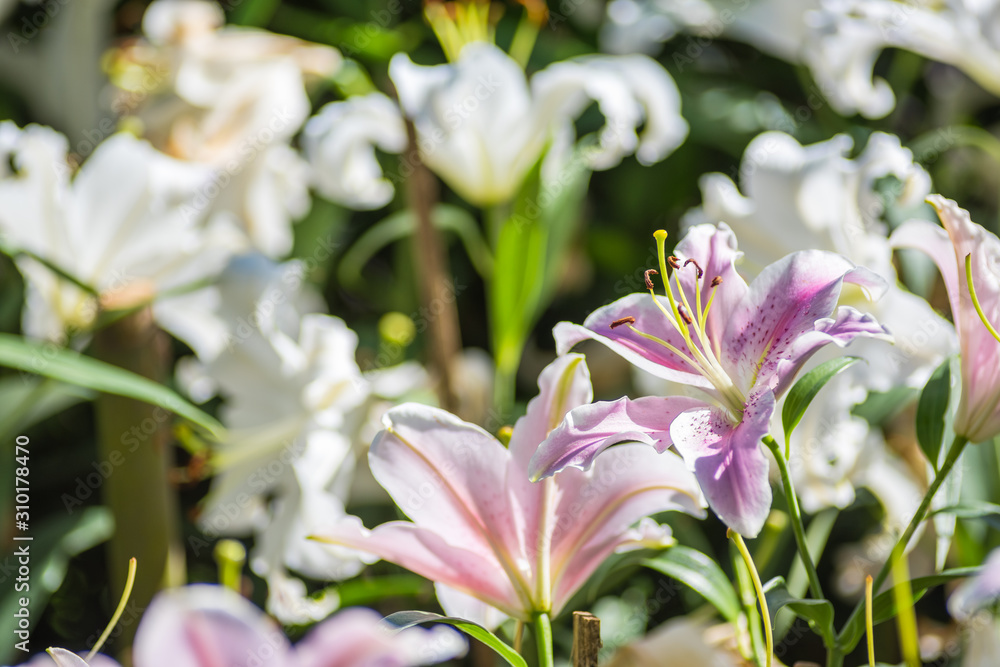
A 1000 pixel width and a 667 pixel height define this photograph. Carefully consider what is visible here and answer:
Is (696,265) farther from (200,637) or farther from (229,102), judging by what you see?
(229,102)

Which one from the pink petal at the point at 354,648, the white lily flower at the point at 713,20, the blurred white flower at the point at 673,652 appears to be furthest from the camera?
the white lily flower at the point at 713,20

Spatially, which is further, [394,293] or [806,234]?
[394,293]

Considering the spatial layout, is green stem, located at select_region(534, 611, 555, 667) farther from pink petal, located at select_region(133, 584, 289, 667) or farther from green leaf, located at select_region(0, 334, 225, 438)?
green leaf, located at select_region(0, 334, 225, 438)

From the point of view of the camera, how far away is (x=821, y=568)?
743 mm

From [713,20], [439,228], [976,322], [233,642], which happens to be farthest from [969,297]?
[713,20]

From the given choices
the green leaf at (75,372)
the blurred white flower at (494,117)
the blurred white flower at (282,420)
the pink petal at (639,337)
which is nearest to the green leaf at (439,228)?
the blurred white flower at (494,117)

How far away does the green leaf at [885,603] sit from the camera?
10.0 inches

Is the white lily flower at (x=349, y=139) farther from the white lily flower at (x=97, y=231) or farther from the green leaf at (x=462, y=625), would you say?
the green leaf at (x=462, y=625)

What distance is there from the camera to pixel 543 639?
0.26 meters

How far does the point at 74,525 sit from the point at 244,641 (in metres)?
0.49

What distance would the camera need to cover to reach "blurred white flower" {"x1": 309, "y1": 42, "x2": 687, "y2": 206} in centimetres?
58

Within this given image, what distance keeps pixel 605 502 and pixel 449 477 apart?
48 millimetres

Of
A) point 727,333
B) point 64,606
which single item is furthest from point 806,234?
point 64,606

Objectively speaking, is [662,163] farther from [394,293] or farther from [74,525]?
[74,525]
